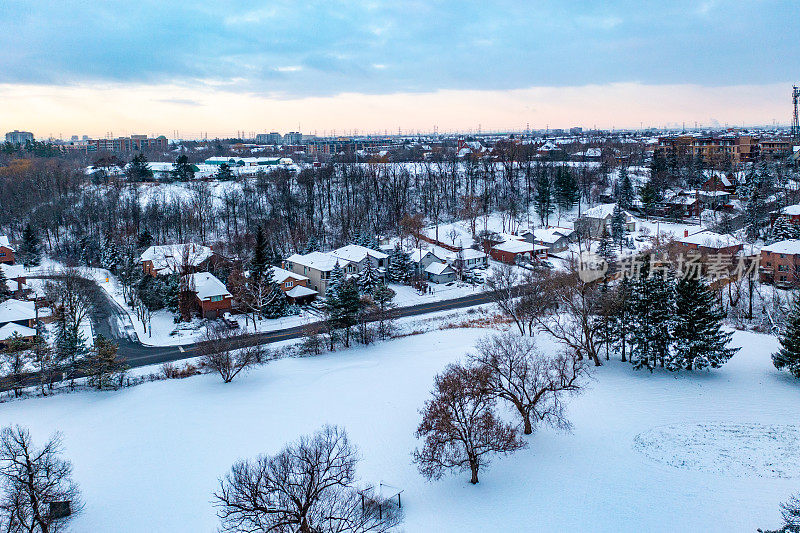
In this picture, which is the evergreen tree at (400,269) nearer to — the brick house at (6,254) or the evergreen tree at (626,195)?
the evergreen tree at (626,195)

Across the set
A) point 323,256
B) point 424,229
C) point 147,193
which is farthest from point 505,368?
point 147,193

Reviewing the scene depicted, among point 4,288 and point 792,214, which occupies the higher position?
point 792,214

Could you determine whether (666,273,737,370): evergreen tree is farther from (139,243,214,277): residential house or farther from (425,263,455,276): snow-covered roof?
(139,243,214,277): residential house

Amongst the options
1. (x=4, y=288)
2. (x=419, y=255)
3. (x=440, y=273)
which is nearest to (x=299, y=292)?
(x=440, y=273)

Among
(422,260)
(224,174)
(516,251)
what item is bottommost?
(422,260)

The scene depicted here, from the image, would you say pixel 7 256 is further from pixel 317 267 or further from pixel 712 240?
pixel 712 240

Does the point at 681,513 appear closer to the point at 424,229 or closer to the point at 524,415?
the point at 524,415

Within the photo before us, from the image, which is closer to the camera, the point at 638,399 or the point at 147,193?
the point at 638,399
